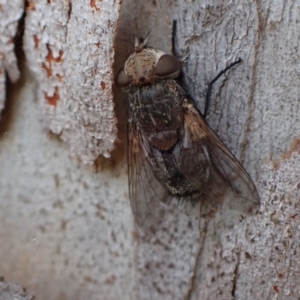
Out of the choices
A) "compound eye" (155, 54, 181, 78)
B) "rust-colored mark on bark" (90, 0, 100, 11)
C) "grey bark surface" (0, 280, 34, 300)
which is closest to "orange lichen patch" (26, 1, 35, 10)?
"rust-colored mark on bark" (90, 0, 100, 11)

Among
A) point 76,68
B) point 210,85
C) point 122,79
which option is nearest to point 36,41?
point 76,68

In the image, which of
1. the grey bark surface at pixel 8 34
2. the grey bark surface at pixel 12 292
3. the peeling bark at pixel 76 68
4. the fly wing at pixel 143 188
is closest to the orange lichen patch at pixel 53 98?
the peeling bark at pixel 76 68

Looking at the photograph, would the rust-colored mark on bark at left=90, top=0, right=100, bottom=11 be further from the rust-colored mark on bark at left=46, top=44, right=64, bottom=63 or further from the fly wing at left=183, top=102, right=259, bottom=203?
the fly wing at left=183, top=102, right=259, bottom=203

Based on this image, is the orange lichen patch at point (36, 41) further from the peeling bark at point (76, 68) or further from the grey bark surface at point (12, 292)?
the grey bark surface at point (12, 292)

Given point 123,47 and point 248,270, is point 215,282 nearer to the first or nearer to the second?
→ point 248,270

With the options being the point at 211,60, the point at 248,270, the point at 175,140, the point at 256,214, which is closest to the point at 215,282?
the point at 248,270

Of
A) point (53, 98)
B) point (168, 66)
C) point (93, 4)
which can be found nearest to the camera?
point (93, 4)

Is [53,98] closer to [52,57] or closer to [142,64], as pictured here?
[52,57]

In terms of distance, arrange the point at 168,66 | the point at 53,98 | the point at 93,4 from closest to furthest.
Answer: the point at 93,4 → the point at 168,66 → the point at 53,98
